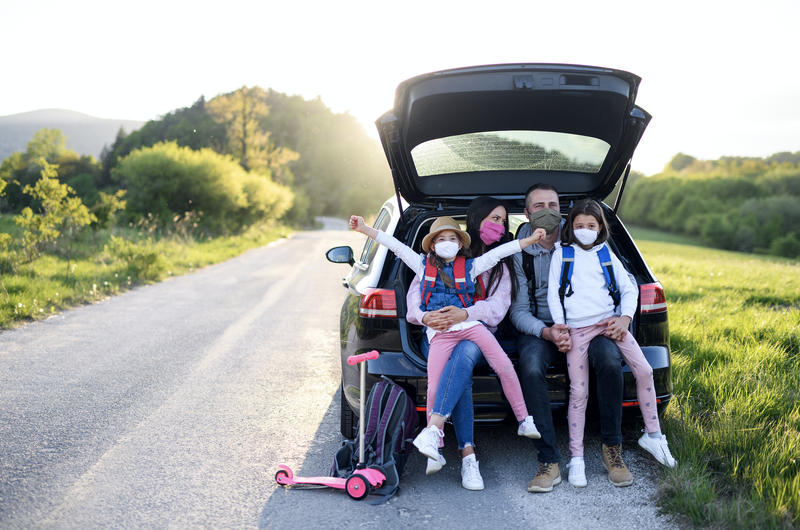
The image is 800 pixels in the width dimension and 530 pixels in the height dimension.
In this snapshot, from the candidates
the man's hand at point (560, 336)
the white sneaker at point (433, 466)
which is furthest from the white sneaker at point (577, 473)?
the white sneaker at point (433, 466)

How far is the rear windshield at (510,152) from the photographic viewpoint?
348 cm

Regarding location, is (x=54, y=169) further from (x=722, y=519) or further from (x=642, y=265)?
(x=722, y=519)

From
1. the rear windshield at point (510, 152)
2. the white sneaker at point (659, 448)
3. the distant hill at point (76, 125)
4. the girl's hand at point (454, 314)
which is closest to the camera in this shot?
the white sneaker at point (659, 448)

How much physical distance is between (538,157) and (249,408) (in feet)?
9.20

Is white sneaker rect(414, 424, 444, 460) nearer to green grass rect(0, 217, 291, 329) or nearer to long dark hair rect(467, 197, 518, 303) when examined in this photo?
long dark hair rect(467, 197, 518, 303)

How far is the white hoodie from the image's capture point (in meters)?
3.03

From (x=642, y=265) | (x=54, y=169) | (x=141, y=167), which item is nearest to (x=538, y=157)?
(x=642, y=265)

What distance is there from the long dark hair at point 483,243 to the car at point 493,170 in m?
0.32

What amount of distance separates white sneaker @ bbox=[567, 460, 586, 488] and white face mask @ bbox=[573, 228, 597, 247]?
124 cm

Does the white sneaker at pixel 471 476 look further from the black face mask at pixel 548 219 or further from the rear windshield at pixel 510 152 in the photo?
the rear windshield at pixel 510 152

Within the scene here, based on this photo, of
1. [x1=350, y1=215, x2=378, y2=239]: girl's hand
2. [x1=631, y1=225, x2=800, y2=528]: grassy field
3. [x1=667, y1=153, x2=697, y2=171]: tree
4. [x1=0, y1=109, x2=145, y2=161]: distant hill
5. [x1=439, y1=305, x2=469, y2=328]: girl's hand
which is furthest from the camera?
[x1=667, y1=153, x2=697, y2=171]: tree

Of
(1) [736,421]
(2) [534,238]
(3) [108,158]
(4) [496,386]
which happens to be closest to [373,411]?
(4) [496,386]

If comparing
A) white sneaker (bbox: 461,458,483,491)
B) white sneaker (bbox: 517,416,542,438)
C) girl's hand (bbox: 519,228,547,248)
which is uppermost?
girl's hand (bbox: 519,228,547,248)

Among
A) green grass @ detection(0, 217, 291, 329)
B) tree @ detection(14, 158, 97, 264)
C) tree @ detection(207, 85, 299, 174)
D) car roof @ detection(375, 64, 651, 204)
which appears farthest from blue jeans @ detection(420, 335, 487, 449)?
tree @ detection(207, 85, 299, 174)
